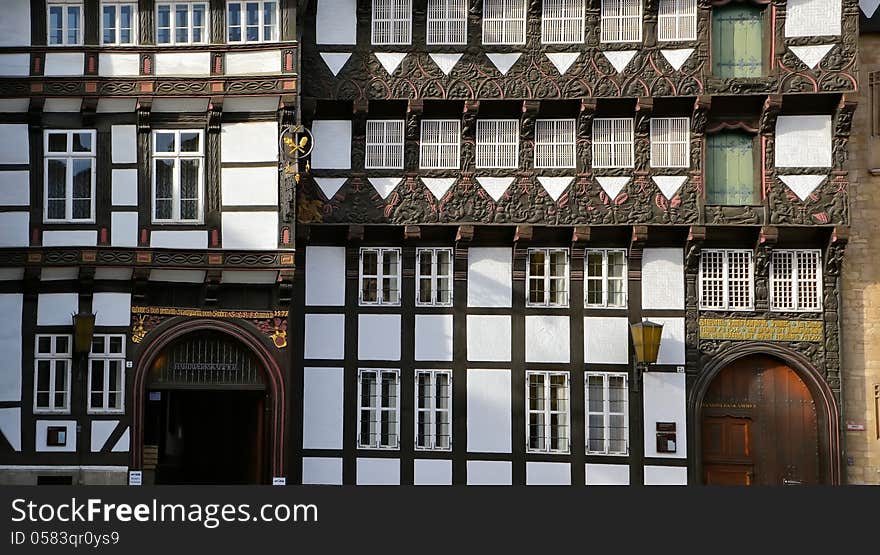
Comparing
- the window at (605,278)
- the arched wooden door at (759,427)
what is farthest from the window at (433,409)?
the arched wooden door at (759,427)

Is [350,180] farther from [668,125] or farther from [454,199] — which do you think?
[668,125]

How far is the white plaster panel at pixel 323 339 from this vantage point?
24.9 metres

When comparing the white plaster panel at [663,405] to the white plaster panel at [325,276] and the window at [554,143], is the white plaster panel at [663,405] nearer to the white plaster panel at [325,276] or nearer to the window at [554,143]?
the window at [554,143]

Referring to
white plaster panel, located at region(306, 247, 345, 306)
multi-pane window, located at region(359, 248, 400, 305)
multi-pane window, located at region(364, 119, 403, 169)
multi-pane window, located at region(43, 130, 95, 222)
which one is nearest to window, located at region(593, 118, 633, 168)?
multi-pane window, located at region(364, 119, 403, 169)

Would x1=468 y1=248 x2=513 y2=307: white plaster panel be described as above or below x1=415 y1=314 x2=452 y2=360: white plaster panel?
above

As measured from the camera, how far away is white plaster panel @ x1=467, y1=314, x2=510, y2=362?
24828 mm

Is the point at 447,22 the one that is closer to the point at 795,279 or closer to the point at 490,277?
the point at 490,277

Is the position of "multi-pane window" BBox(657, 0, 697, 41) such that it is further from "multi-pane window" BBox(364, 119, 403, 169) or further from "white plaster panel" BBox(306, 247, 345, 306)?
"white plaster panel" BBox(306, 247, 345, 306)

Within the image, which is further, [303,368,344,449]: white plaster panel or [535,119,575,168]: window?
[535,119,575,168]: window

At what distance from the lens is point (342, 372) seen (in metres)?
24.9

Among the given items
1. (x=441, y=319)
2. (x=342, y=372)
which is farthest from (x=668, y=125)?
(x=342, y=372)

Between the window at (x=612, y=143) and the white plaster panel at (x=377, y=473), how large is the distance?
6.49m

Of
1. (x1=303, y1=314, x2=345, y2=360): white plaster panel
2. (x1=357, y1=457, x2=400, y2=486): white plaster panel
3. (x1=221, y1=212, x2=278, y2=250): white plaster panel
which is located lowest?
(x1=357, y1=457, x2=400, y2=486): white plaster panel

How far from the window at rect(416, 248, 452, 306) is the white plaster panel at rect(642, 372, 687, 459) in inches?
153
